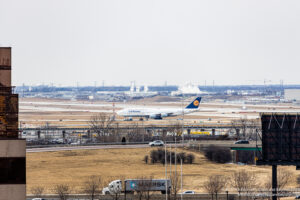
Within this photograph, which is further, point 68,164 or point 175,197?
point 68,164

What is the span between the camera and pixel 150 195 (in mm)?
65250

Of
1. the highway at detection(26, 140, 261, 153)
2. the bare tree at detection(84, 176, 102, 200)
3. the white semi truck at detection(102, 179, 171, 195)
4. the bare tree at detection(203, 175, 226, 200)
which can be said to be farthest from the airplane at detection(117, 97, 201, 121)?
the white semi truck at detection(102, 179, 171, 195)

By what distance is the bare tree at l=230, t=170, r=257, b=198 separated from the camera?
68.4m

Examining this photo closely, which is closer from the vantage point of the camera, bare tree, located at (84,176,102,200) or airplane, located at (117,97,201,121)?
bare tree, located at (84,176,102,200)

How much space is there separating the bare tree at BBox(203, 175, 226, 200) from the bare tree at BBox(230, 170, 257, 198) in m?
1.14

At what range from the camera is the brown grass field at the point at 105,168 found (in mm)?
77250

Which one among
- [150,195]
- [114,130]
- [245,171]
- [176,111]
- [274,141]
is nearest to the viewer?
[274,141]

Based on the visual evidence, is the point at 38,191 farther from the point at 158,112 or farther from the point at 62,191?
the point at 158,112

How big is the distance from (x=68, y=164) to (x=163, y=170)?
1137 cm

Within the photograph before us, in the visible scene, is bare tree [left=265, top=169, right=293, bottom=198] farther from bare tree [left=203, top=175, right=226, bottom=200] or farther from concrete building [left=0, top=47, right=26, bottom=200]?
concrete building [left=0, top=47, right=26, bottom=200]

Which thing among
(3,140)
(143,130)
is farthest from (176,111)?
(3,140)

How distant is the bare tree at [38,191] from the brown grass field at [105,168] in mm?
663

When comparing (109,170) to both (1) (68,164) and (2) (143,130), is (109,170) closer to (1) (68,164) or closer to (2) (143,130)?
(1) (68,164)

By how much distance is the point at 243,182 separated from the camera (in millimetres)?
70375
